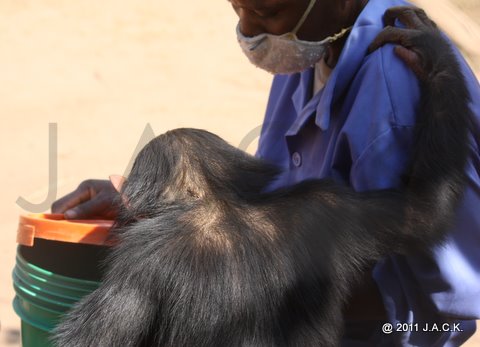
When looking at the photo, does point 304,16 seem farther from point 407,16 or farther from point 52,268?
point 52,268

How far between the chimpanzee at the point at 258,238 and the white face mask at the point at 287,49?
24 centimetres

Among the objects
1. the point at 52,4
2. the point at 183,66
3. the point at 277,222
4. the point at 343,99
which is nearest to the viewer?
the point at 277,222

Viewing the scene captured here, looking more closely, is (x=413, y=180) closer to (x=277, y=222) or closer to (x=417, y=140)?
(x=417, y=140)

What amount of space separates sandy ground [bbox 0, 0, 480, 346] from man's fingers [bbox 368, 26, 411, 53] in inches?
124

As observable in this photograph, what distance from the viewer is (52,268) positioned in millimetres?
2309

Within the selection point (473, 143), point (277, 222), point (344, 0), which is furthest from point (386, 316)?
point (344, 0)

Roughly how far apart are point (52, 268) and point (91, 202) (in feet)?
0.78

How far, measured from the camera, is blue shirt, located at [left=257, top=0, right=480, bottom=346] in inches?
78.8

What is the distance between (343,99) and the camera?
225 cm

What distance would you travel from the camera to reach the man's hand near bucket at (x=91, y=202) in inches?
93.1

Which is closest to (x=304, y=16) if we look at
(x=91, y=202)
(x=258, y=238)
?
(x=258, y=238)

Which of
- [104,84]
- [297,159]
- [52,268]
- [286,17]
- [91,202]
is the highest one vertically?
[286,17]

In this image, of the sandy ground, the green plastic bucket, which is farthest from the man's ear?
the sandy ground

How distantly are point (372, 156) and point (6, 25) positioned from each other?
7.02 metres
